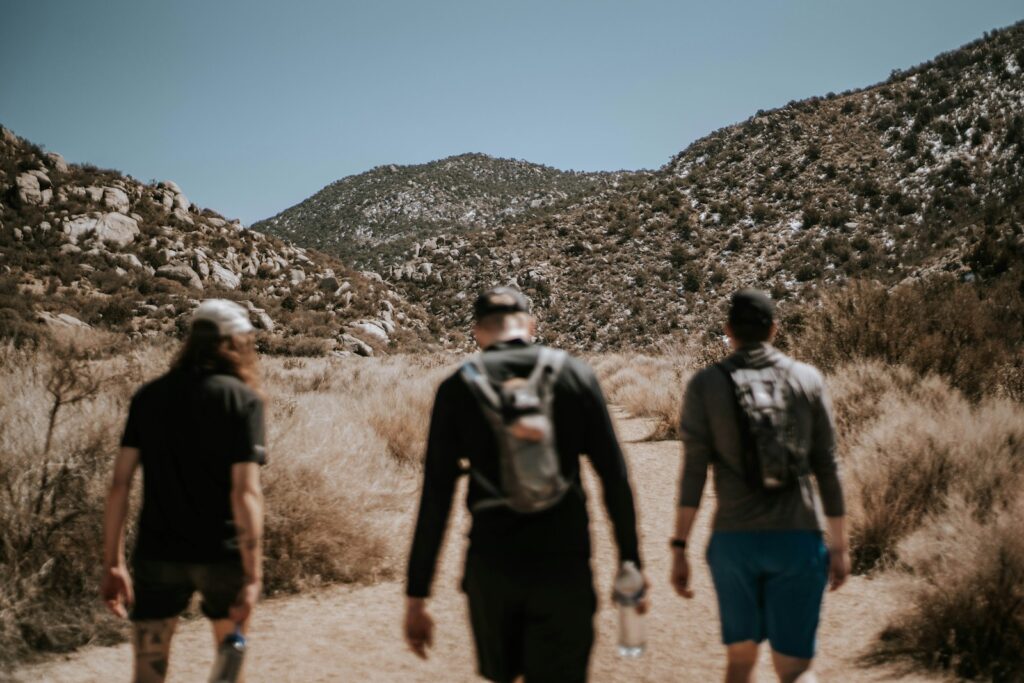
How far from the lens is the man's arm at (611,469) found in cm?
217

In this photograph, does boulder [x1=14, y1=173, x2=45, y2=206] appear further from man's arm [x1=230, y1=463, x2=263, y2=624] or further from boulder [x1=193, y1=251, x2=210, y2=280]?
man's arm [x1=230, y1=463, x2=263, y2=624]

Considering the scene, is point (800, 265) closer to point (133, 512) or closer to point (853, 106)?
point (853, 106)

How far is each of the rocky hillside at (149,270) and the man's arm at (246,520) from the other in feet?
67.0

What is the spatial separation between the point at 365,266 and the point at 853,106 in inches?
1681

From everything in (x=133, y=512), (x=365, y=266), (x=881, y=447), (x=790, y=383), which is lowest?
(x=881, y=447)

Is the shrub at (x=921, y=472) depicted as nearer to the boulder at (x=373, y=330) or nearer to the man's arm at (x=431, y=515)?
the man's arm at (x=431, y=515)

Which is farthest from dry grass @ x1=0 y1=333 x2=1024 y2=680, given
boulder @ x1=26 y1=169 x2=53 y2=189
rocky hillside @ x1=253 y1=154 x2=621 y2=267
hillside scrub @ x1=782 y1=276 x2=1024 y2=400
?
rocky hillside @ x1=253 y1=154 x2=621 y2=267

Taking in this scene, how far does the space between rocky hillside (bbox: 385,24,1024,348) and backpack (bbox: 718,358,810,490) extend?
2621 centimetres

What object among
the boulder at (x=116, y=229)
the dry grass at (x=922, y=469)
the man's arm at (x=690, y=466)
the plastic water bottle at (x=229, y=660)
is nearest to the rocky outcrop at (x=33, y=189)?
the boulder at (x=116, y=229)

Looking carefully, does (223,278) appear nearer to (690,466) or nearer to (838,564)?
(690,466)

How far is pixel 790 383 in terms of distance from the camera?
107 inches

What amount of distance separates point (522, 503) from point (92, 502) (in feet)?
14.7

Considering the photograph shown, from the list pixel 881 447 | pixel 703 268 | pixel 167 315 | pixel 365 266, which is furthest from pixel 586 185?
pixel 881 447

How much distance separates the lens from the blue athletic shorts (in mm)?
2596
